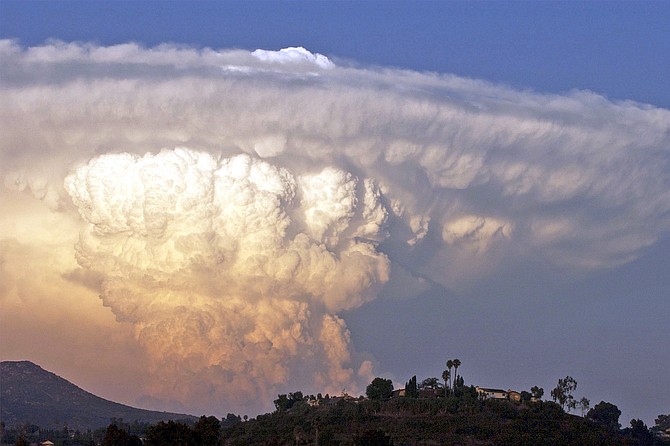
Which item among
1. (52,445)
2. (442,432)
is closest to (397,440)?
(442,432)

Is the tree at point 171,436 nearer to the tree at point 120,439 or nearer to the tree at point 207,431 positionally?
the tree at point 207,431

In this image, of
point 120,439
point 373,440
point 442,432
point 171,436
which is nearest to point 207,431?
point 171,436

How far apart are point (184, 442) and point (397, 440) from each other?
59026 mm

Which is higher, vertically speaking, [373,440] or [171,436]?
[373,440]

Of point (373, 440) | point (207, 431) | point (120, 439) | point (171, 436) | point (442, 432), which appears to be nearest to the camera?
point (171, 436)

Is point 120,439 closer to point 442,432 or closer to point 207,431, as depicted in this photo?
point 207,431

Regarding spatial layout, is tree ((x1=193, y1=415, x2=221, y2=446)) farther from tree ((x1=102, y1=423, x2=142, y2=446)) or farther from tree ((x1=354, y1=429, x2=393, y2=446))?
tree ((x1=354, y1=429, x2=393, y2=446))

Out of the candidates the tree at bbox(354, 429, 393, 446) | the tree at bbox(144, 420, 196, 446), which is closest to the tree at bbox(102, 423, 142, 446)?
the tree at bbox(144, 420, 196, 446)

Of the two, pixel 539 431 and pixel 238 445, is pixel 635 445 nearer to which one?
pixel 539 431

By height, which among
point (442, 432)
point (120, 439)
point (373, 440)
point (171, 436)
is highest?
point (442, 432)

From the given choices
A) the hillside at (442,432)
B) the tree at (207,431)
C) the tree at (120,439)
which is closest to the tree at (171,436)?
the tree at (207,431)

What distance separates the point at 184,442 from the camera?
5030 inches

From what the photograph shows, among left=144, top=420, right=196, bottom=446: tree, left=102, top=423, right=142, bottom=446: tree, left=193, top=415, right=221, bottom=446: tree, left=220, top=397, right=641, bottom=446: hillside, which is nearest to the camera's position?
left=144, top=420, right=196, bottom=446: tree

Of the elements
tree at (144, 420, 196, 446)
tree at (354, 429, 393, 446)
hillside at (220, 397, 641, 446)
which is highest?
hillside at (220, 397, 641, 446)
